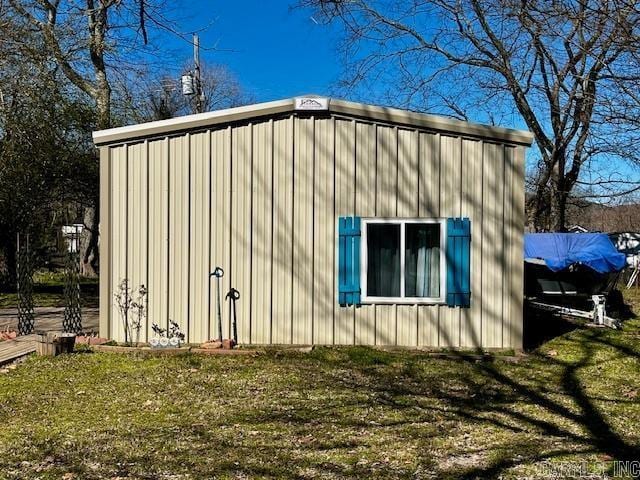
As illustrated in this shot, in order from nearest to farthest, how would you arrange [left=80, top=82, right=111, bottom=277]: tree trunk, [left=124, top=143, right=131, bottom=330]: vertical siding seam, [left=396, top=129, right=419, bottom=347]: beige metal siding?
[left=396, top=129, right=419, bottom=347]: beige metal siding → [left=124, top=143, right=131, bottom=330]: vertical siding seam → [left=80, top=82, right=111, bottom=277]: tree trunk

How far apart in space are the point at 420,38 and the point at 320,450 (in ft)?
48.4

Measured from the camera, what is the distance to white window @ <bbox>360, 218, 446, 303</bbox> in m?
8.18

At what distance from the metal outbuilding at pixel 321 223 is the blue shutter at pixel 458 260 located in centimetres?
2

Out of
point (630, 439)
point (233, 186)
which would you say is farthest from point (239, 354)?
point (630, 439)

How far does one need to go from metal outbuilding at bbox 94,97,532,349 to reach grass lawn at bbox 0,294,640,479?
69 centimetres

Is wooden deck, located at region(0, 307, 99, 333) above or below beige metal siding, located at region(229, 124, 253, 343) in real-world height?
below

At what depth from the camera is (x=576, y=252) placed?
39.7ft

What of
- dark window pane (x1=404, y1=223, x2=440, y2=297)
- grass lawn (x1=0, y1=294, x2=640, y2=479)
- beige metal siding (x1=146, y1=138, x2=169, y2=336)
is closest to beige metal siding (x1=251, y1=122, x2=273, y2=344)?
grass lawn (x1=0, y1=294, x2=640, y2=479)

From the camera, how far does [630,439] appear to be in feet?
15.3

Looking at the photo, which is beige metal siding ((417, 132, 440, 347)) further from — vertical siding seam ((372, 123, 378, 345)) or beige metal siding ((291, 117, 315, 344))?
beige metal siding ((291, 117, 315, 344))

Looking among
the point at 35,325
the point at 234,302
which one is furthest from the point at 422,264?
the point at 35,325

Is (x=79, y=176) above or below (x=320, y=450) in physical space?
above

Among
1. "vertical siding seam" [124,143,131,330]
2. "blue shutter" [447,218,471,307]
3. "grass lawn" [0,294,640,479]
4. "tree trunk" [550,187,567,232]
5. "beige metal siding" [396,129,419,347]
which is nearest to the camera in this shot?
"grass lawn" [0,294,640,479]

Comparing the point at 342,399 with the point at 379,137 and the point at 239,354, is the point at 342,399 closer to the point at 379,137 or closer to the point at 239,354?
the point at 239,354
